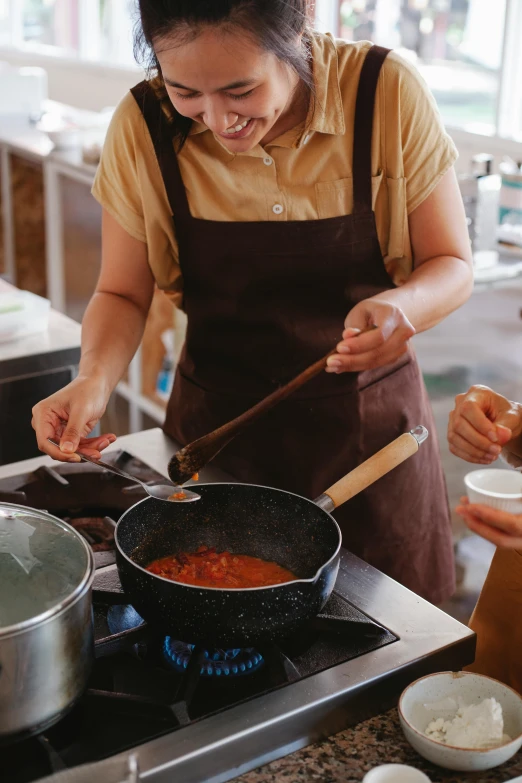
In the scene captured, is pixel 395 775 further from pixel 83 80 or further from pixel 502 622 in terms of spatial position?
pixel 83 80

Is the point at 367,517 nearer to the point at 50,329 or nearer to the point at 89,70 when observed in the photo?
the point at 50,329

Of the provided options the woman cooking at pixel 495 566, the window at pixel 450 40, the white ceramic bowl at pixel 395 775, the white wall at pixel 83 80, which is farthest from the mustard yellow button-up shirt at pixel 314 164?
the white wall at pixel 83 80

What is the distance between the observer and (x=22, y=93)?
5.34 m

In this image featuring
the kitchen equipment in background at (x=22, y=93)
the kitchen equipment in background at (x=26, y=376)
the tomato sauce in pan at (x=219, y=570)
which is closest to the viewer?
the tomato sauce in pan at (x=219, y=570)

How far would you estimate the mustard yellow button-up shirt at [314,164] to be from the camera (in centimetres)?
157

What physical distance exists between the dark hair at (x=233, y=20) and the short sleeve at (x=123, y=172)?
18 centimetres

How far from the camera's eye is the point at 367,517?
171 cm

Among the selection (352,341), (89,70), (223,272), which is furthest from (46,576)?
(89,70)

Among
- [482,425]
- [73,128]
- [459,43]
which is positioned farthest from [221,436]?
[459,43]

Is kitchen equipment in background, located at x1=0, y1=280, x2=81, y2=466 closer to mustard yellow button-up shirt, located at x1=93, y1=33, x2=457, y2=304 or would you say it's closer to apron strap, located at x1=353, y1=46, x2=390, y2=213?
mustard yellow button-up shirt, located at x1=93, y1=33, x2=457, y2=304

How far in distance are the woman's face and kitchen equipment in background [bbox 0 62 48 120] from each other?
166 inches

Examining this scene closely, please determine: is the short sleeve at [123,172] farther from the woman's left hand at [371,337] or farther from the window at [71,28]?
the window at [71,28]

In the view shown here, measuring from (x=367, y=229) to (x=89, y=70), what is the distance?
6792 millimetres

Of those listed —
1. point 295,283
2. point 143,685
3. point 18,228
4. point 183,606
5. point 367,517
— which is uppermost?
point 295,283
